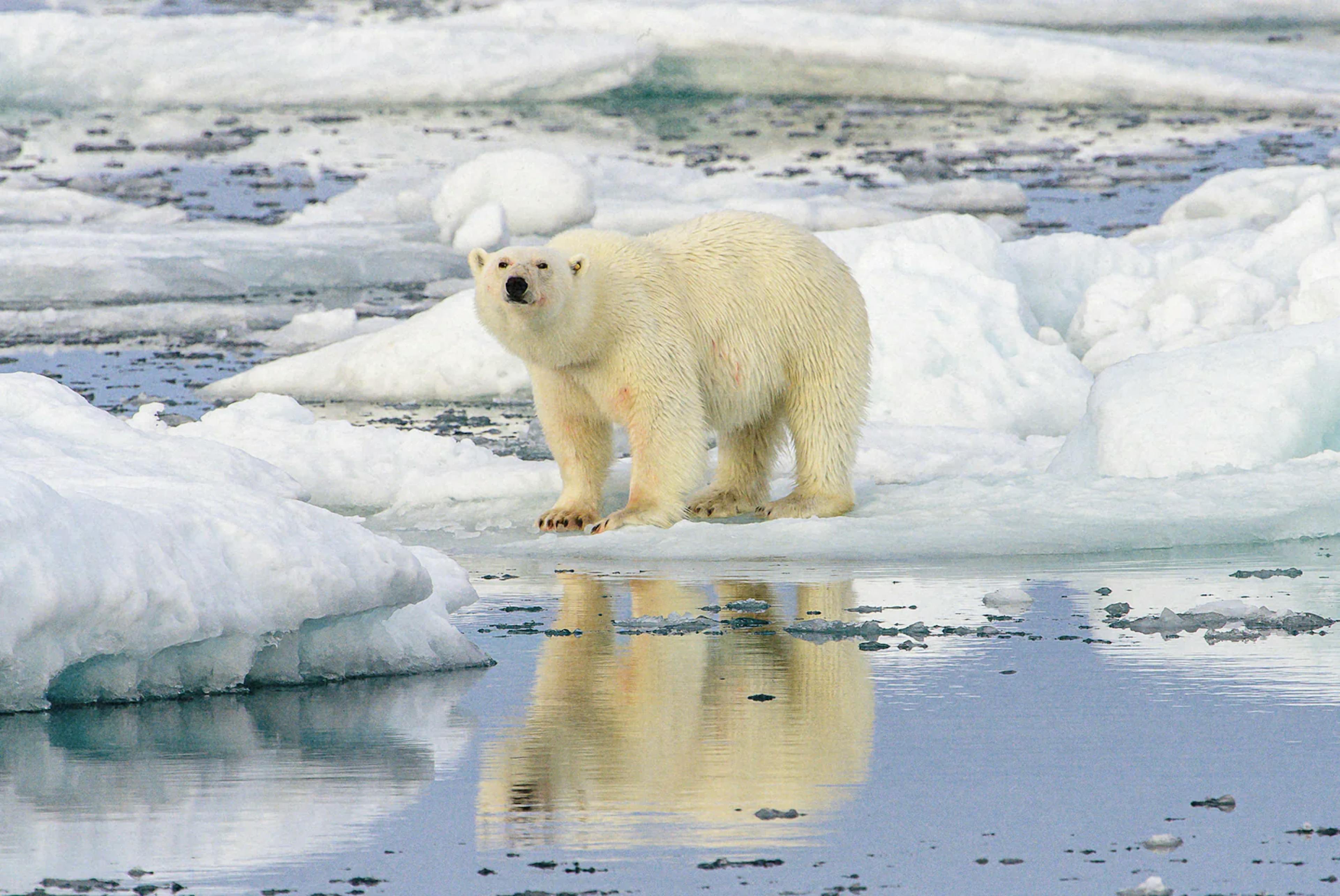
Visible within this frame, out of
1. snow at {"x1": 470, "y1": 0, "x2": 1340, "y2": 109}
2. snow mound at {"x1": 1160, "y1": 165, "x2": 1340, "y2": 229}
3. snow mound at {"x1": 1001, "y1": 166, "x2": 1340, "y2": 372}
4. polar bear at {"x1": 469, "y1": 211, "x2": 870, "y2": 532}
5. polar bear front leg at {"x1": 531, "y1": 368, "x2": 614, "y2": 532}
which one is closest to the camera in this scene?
polar bear at {"x1": 469, "y1": 211, "x2": 870, "y2": 532}

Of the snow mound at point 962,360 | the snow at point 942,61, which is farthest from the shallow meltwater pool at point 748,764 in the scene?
the snow at point 942,61

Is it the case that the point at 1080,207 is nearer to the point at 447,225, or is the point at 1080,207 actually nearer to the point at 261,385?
the point at 447,225

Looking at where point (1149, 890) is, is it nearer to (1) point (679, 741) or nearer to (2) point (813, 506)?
(1) point (679, 741)

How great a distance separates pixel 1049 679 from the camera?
471 centimetres

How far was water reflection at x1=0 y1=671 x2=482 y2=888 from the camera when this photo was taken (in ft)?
11.0

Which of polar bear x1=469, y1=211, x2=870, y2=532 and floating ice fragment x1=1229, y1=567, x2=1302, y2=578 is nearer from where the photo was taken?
floating ice fragment x1=1229, y1=567, x2=1302, y2=578

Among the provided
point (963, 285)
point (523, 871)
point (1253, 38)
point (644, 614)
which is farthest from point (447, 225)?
point (1253, 38)

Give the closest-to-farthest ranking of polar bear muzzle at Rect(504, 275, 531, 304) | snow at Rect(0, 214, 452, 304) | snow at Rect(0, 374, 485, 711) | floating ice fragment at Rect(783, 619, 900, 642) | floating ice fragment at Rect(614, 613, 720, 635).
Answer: snow at Rect(0, 374, 485, 711) → floating ice fragment at Rect(783, 619, 900, 642) → floating ice fragment at Rect(614, 613, 720, 635) → polar bear muzzle at Rect(504, 275, 531, 304) → snow at Rect(0, 214, 452, 304)

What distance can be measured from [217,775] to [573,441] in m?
3.99

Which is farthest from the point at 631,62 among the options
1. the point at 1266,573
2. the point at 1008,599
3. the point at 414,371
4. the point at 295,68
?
the point at 1008,599

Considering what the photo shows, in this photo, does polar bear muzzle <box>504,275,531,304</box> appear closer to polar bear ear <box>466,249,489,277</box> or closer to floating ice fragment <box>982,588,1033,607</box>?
polar bear ear <box>466,249,489,277</box>

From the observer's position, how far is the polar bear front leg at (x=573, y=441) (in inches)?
303

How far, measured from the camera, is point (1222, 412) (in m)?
8.02


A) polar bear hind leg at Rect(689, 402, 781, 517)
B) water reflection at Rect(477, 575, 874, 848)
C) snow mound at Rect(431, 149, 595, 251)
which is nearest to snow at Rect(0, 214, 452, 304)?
snow mound at Rect(431, 149, 595, 251)
